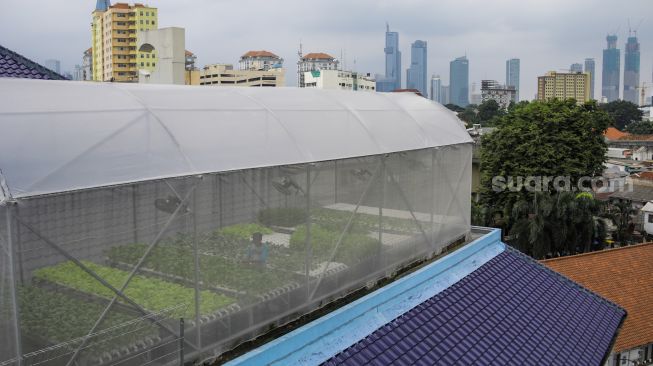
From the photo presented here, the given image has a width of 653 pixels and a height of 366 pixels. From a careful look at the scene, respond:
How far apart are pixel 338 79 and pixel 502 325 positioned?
178ft

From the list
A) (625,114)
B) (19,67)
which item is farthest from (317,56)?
(19,67)

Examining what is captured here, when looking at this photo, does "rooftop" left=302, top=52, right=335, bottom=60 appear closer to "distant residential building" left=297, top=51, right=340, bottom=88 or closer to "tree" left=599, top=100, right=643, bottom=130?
"distant residential building" left=297, top=51, right=340, bottom=88

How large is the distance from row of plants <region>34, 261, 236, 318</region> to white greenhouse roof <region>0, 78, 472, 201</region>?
2.37 feet

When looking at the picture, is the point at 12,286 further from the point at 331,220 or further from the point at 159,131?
the point at 331,220

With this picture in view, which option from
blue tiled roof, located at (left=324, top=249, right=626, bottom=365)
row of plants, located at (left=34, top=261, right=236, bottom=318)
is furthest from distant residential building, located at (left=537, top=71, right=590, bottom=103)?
row of plants, located at (left=34, top=261, right=236, bottom=318)

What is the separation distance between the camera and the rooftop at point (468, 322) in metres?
6.13

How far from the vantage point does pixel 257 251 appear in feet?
20.0

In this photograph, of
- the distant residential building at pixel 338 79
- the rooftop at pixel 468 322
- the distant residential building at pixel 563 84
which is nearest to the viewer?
the rooftop at pixel 468 322

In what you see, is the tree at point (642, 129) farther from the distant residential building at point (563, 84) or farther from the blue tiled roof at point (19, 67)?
the blue tiled roof at point (19, 67)

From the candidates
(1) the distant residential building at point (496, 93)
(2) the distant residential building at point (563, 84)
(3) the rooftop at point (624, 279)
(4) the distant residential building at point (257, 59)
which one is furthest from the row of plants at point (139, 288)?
(2) the distant residential building at point (563, 84)

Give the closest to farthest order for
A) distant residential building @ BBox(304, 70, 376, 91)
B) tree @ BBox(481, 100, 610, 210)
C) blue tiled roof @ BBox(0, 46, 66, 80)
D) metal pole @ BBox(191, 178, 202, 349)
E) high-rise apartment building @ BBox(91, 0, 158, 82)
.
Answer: metal pole @ BBox(191, 178, 202, 349), blue tiled roof @ BBox(0, 46, 66, 80), tree @ BBox(481, 100, 610, 210), distant residential building @ BBox(304, 70, 376, 91), high-rise apartment building @ BBox(91, 0, 158, 82)

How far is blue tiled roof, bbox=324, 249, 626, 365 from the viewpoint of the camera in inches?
Result: 261

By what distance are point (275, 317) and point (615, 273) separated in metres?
12.8

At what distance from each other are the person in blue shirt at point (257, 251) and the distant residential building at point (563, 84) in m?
145
